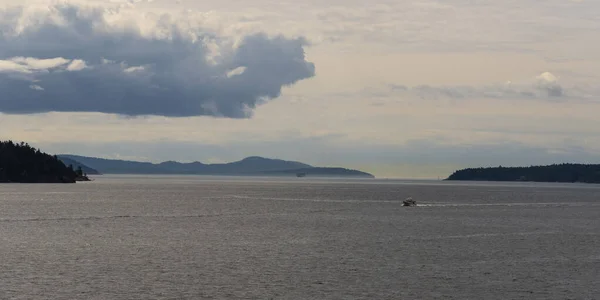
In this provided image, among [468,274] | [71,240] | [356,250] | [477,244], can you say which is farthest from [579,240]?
[71,240]

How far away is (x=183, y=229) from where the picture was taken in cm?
12025

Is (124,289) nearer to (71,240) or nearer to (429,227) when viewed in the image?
(71,240)

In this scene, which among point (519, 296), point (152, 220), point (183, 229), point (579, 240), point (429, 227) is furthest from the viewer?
point (152, 220)

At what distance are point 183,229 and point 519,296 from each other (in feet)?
228

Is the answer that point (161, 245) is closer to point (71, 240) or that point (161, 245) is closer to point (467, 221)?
point (71, 240)

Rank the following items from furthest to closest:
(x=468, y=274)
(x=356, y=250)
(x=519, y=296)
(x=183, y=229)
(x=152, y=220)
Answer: (x=152, y=220) < (x=183, y=229) < (x=356, y=250) < (x=468, y=274) < (x=519, y=296)

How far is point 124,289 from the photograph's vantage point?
61438 millimetres

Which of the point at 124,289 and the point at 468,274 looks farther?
the point at 468,274

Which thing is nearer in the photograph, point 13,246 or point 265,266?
point 265,266

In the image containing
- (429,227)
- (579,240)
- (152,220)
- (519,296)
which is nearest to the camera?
(519,296)

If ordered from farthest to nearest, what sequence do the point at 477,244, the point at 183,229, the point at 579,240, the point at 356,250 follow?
the point at 183,229 → the point at 579,240 → the point at 477,244 → the point at 356,250

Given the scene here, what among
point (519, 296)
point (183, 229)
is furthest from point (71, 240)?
point (519, 296)

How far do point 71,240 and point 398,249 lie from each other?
4108 cm

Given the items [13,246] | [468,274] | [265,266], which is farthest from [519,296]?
[13,246]
